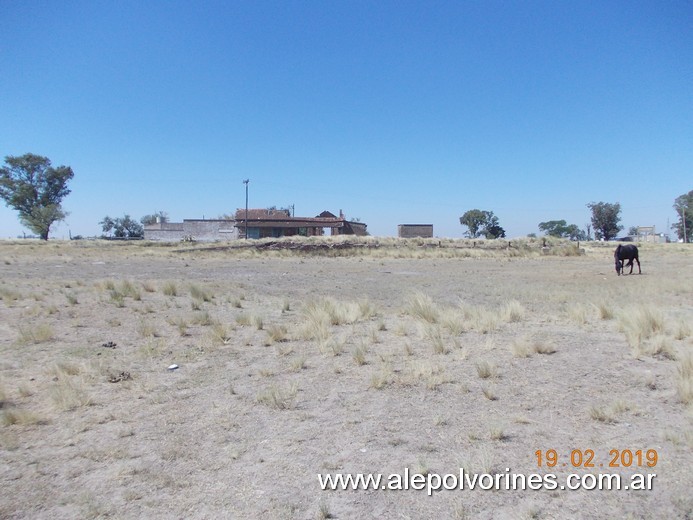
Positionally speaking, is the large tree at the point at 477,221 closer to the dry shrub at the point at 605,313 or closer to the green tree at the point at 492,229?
the green tree at the point at 492,229

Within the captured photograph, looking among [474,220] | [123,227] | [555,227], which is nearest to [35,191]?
[123,227]

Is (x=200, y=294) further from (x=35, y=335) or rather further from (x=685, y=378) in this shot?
(x=685, y=378)

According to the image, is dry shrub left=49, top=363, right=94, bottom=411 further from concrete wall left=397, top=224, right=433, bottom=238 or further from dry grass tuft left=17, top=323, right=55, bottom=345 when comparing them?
concrete wall left=397, top=224, right=433, bottom=238

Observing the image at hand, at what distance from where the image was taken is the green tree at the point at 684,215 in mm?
97438

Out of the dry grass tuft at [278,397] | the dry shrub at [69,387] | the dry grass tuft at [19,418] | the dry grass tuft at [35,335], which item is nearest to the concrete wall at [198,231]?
the dry grass tuft at [35,335]

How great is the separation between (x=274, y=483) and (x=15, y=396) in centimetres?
462

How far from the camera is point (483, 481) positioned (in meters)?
4.24

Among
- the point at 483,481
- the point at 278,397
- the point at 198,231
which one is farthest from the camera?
the point at 198,231

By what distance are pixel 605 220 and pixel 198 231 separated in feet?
265

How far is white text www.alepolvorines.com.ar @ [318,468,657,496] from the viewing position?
13.6ft

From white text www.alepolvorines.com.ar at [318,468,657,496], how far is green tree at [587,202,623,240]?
108 meters

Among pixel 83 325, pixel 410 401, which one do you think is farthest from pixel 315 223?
pixel 410 401

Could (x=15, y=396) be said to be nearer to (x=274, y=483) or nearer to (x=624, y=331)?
(x=274, y=483)

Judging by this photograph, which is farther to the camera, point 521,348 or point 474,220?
point 474,220
